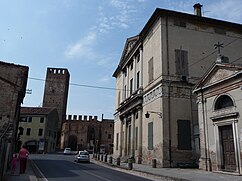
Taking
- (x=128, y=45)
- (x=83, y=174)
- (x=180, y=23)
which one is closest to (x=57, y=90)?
(x=128, y=45)

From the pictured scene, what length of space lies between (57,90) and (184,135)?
61902 millimetres

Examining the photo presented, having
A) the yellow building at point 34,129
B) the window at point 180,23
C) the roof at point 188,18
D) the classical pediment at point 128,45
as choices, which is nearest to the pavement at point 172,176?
the window at point 180,23

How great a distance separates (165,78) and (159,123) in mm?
4095

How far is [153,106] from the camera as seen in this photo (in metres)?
24.0

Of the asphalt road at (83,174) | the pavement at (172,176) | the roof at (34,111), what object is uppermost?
the roof at (34,111)

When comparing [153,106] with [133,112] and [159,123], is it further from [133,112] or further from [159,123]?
[133,112]

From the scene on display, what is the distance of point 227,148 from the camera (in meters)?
16.2

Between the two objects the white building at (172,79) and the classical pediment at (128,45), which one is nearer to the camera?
the white building at (172,79)

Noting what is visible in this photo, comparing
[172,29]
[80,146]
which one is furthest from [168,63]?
[80,146]

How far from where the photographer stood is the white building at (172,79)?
71.2 ft

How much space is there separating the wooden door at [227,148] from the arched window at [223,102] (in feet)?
4.57

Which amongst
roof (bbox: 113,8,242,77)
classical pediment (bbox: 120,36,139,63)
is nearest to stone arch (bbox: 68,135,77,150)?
classical pediment (bbox: 120,36,139,63)

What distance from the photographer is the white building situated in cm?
2169

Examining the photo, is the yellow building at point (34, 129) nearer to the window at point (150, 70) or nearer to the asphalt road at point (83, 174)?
the window at point (150, 70)
